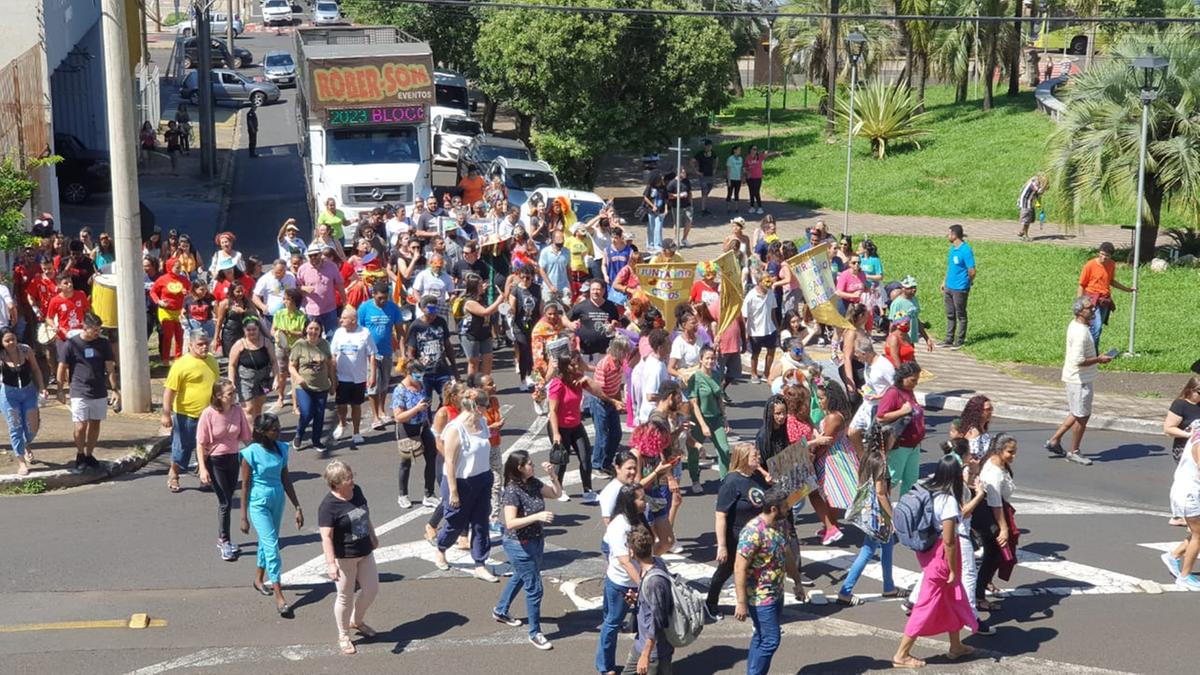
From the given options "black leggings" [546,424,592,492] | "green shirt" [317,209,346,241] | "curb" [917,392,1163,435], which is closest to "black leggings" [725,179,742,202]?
"green shirt" [317,209,346,241]

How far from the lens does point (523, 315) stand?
17.7 metres

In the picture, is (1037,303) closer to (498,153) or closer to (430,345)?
(430,345)

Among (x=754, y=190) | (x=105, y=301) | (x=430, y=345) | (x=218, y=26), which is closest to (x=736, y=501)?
(x=430, y=345)

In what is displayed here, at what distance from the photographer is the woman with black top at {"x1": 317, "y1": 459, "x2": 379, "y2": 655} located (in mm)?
9867

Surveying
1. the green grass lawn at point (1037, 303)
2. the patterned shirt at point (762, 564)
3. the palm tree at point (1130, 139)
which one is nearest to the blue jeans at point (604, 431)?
the patterned shirt at point (762, 564)

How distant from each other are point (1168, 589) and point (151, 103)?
37359 millimetres

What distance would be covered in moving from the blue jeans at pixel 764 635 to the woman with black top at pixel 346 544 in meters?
2.76

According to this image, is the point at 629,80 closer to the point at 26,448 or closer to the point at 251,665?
the point at 26,448

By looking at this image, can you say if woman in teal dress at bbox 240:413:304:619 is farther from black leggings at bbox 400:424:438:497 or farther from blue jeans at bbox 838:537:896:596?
blue jeans at bbox 838:537:896:596

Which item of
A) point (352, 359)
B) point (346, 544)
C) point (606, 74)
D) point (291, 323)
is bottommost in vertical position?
point (346, 544)

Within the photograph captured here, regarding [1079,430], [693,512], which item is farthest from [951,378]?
[693,512]

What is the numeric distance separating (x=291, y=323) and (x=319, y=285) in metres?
1.61

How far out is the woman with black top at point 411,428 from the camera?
12.9 metres

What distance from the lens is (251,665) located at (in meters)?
9.80
